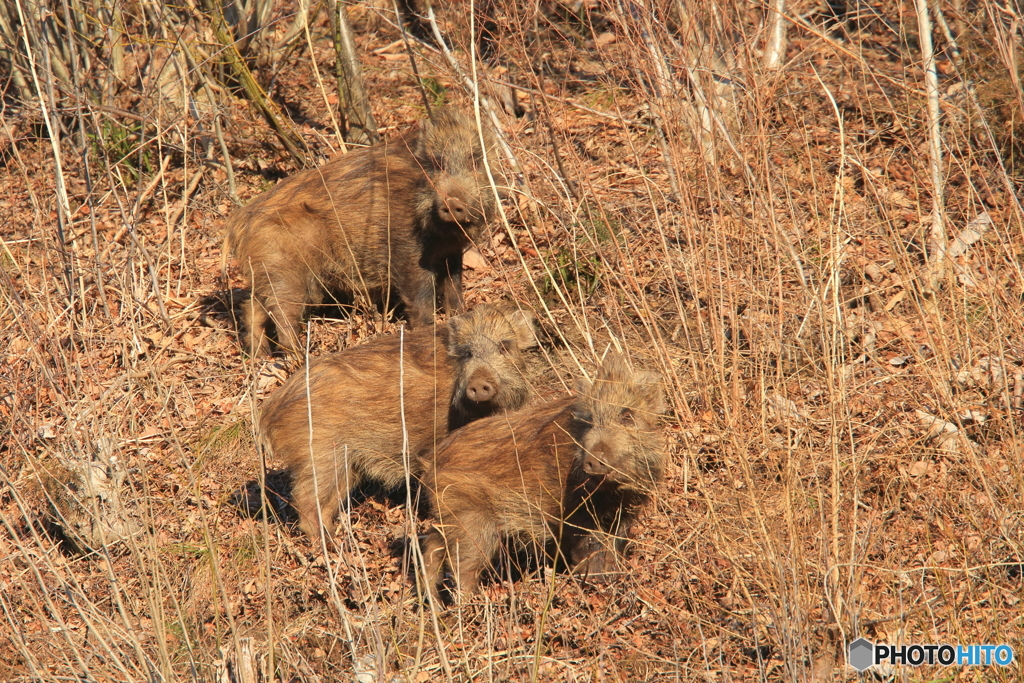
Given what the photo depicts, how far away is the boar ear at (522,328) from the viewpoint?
5.52 meters

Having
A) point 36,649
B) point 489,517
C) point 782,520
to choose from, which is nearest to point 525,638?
point 489,517

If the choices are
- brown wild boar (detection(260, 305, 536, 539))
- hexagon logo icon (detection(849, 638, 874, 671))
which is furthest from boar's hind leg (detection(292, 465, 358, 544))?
hexagon logo icon (detection(849, 638, 874, 671))

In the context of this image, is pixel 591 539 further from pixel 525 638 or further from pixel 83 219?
pixel 83 219

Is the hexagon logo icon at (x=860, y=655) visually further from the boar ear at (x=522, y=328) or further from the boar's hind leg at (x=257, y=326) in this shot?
the boar's hind leg at (x=257, y=326)

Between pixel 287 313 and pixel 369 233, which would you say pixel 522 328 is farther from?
pixel 287 313

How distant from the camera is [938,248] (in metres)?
5.24

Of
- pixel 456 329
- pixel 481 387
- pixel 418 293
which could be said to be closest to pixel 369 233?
pixel 418 293

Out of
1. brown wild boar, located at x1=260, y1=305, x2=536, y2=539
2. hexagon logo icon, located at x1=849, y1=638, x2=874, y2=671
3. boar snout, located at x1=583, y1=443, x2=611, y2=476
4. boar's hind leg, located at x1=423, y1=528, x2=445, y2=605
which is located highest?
boar snout, located at x1=583, y1=443, x2=611, y2=476

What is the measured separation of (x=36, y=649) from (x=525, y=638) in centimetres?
235

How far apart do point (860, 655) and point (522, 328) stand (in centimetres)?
261

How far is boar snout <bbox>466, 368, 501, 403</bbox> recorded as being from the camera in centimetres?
509

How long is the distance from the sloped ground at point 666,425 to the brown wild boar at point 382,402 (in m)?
0.24

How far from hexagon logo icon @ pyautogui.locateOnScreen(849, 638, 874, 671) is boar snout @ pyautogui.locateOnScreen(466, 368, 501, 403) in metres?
2.21

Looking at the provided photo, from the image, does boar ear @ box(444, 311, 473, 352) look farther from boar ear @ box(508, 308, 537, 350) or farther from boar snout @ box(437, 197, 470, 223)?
boar snout @ box(437, 197, 470, 223)
